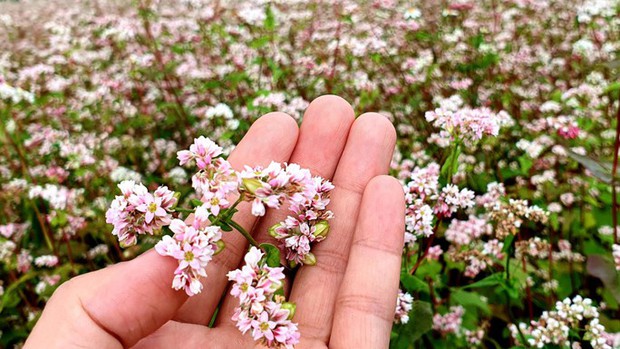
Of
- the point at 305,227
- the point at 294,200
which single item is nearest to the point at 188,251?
the point at 294,200

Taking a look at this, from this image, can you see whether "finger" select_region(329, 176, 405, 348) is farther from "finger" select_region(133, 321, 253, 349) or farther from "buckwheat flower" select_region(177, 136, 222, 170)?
"buckwheat flower" select_region(177, 136, 222, 170)

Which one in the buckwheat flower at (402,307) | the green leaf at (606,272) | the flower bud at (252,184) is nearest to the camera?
the flower bud at (252,184)

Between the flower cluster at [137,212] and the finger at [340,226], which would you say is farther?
the finger at [340,226]

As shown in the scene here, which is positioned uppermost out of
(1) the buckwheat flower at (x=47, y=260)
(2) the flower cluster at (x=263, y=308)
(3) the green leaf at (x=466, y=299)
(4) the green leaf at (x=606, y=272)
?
(2) the flower cluster at (x=263, y=308)

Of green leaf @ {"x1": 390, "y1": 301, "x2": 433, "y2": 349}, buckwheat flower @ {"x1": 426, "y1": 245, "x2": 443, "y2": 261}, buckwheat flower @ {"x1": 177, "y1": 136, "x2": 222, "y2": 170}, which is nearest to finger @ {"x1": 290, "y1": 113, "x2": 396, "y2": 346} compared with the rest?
green leaf @ {"x1": 390, "y1": 301, "x2": 433, "y2": 349}

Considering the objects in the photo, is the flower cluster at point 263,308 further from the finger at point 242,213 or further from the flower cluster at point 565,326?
the flower cluster at point 565,326

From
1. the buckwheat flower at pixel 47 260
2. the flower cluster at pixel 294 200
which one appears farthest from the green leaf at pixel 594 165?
the buckwheat flower at pixel 47 260

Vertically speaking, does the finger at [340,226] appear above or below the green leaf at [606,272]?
above

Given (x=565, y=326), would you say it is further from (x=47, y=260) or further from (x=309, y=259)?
(x=47, y=260)
